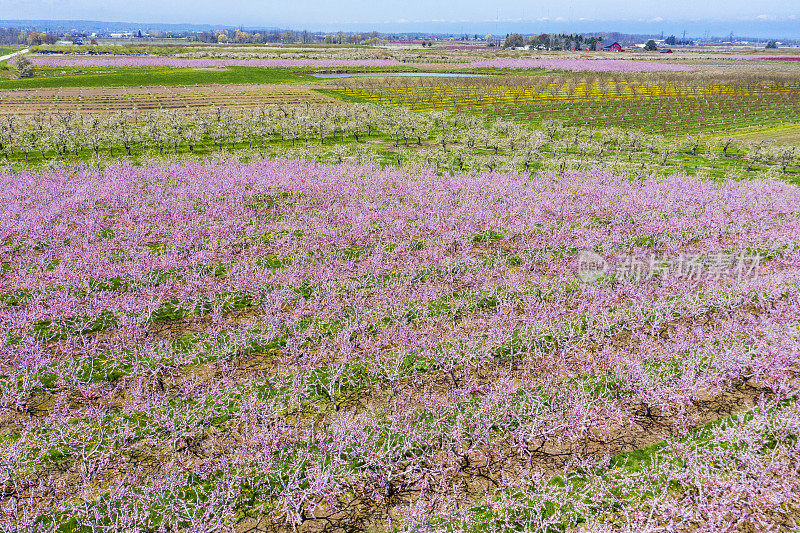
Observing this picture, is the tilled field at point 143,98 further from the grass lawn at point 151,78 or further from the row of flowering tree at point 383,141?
the row of flowering tree at point 383,141

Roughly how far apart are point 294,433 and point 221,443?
6.31ft

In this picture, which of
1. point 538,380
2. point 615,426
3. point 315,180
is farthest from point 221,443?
point 315,180

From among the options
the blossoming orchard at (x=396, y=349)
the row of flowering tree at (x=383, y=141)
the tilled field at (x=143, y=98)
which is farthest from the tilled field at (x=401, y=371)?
the tilled field at (x=143, y=98)

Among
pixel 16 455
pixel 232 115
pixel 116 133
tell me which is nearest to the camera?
pixel 16 455

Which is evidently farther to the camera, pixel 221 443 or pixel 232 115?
pixel 232 115

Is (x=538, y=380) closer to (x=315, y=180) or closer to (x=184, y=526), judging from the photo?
(x=184, y=526)

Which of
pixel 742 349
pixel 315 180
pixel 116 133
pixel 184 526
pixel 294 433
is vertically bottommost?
pixel 184 526

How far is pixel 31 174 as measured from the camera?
33.6 meters

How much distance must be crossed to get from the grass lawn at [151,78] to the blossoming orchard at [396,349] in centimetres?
7909

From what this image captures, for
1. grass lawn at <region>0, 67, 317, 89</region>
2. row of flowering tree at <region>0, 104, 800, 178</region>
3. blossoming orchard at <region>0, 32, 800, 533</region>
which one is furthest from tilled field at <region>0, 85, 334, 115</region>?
blossoming orchard at <region>0, 32, 800, 533</region>

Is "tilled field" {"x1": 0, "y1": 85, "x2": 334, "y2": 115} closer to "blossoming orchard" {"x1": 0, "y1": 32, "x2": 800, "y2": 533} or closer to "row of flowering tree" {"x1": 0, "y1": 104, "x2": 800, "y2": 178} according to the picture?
"row of flowering tree" {"x1": 0, "y1": 104, "x2": 800, "y2": 178}

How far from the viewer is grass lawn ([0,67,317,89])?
312 feet

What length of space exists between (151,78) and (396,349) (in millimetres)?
124266

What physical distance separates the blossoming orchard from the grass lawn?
79.1 meters
